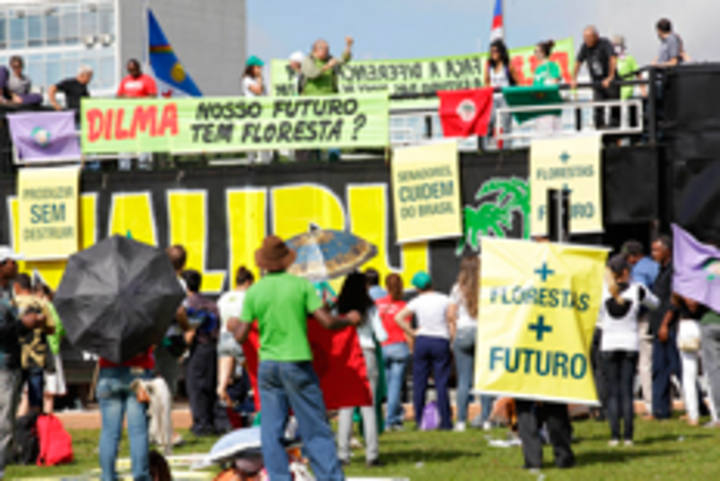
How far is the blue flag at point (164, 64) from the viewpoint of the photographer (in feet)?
80.0

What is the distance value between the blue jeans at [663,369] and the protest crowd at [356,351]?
0.02m

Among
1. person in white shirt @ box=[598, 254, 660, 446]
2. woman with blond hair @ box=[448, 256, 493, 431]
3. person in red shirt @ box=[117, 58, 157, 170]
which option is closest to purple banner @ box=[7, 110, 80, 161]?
person in red shirt @ box=[117, 58, 157, 170]

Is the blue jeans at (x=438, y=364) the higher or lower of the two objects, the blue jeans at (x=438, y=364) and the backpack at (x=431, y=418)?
the higher

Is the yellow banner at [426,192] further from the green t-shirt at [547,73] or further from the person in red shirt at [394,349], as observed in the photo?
the person in red shirt at [394,349]

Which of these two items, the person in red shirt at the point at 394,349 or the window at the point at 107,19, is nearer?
the person in red shirt at the point at 394,349

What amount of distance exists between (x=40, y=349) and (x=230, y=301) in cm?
208

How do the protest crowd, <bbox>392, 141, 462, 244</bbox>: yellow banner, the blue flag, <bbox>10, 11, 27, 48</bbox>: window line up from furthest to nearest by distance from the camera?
1. <bbox>10, 11, 27, 48</bbox>: window
2. the blue flag
3. <bbox>392, 141, 462, 244</bbox>: yellow banner
4. the protest crowd

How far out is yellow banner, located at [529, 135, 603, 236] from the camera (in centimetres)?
1955

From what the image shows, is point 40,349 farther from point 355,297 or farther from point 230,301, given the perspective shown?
point 355,297

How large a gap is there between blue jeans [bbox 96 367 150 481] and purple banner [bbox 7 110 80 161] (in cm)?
1169

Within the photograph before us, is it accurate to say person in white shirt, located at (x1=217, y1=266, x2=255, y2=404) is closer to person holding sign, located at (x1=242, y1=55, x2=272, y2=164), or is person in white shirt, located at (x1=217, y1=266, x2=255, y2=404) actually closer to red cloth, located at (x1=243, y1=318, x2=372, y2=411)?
red cloth, located at (x1=243, y1=318, x2=372, y2=411)

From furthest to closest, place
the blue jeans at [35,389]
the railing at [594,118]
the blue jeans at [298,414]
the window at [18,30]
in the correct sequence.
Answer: the window at [18,30]
the railing at [594,118]
the blue jeans at [35,389]
the blue jeans at [298,414]

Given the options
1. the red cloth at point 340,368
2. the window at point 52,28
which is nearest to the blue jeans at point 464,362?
the red cloth at point 340,368

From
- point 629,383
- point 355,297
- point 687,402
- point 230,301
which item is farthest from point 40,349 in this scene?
point 687,402
